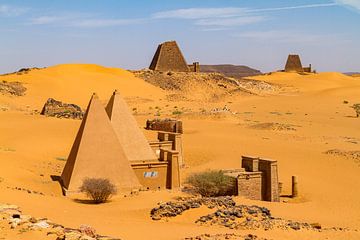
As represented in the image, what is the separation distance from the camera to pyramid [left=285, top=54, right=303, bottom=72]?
9594 cm

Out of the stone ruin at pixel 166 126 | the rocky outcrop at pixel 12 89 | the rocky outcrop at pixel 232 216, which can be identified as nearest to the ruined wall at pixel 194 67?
the rocky outcrop at pixel 12 89

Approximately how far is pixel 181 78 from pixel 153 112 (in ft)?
48.3

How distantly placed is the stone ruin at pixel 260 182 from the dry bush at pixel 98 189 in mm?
3731

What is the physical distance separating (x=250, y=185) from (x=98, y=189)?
181 inches

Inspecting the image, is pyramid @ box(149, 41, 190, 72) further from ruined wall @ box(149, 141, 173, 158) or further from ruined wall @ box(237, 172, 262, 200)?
ruined wall @ box(237, 172, 262, 200)

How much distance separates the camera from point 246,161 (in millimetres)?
16219

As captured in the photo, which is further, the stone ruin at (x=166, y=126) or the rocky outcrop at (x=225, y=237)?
the stone ruin at (x=166, y=126)

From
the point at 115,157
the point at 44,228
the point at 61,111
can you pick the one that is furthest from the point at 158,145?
the point at 61,111

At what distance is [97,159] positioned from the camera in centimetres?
1427

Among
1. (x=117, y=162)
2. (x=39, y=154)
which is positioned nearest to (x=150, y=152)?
(x=117, y=162)

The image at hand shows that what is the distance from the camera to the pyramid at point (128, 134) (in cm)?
1620

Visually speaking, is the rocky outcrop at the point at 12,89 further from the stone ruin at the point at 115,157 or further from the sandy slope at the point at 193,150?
the stone ruin at the point at 115,157

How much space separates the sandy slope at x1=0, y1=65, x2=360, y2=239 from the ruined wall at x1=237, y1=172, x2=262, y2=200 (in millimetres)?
1018

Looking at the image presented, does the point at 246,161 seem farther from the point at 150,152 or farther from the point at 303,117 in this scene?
the point at 303,117
